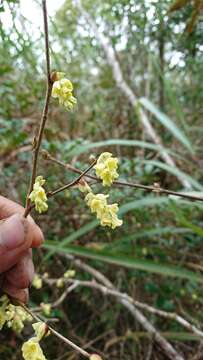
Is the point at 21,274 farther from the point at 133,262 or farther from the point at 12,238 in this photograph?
the point at 133,262

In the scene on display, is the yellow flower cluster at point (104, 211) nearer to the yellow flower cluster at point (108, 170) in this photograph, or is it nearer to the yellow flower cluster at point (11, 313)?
the yellow flower cluster at point (108, 170)

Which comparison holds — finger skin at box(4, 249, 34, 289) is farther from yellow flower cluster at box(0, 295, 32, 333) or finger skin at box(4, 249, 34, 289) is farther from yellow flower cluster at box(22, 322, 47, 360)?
yellow flower cluster at box(22, 322, 47, 360)

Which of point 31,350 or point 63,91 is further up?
point 63,91

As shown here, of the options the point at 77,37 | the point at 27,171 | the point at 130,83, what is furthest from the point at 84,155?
the point at 77,37

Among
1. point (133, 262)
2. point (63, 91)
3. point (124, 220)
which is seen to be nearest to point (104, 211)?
point (63, 91)

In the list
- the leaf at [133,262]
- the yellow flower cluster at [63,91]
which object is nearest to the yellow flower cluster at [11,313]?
the yellow flower cluster at [63,91]

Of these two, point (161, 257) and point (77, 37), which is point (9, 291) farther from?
point (77, 37)
